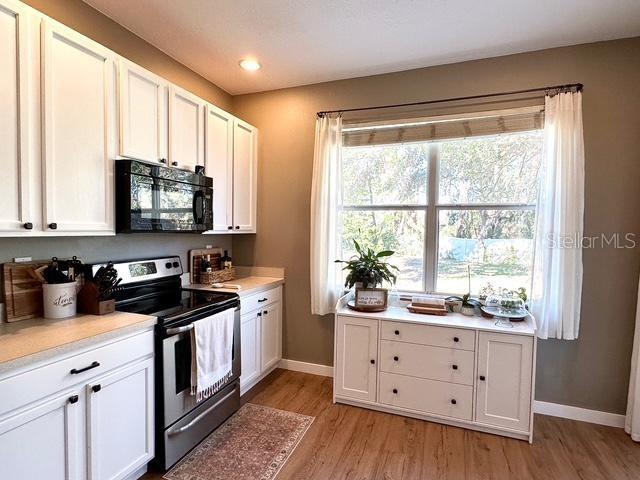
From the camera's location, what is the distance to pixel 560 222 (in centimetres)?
240

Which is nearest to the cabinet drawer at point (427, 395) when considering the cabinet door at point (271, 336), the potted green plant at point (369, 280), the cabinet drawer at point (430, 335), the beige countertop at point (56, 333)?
the cabinet drawer at point (430, 335)

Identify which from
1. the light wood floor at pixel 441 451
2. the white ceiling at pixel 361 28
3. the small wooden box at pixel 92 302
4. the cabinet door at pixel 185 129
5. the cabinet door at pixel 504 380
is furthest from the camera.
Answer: the cabinet door at pixel 185 129

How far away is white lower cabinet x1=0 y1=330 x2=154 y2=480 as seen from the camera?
1270 mm

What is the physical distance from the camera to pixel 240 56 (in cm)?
267

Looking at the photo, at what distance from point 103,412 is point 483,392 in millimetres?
2322

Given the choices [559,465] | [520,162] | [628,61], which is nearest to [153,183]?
[520,162]

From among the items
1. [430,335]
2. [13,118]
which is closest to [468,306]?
[430,335]

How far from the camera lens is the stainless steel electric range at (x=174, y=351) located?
1.87 m

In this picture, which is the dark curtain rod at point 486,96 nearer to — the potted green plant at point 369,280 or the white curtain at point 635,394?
the potted green plant at point 369,280

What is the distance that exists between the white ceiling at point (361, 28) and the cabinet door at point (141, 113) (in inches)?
18.2

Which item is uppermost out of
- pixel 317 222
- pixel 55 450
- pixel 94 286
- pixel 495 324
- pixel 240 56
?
pixel 240 56

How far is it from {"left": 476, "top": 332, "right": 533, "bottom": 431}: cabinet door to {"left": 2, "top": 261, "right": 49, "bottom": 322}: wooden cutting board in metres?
2.76

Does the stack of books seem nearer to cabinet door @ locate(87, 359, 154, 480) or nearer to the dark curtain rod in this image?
the dark curtain rod

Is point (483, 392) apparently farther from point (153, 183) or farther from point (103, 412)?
point (153, 183)
